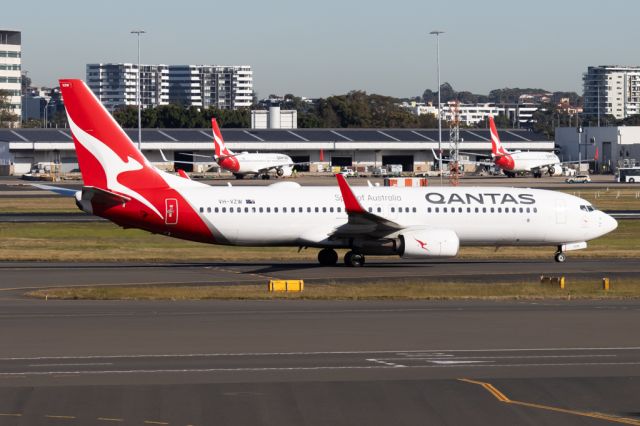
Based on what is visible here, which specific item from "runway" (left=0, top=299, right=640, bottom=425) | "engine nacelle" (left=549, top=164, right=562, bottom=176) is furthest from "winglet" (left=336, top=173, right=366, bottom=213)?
"engine nacelle" (left=549, top=164, right=562, bottom=176)

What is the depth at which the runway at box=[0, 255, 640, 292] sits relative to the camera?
43.8 metres

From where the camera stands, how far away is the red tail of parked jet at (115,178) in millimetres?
46594

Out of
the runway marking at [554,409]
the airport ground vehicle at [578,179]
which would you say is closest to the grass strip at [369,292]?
the runway marking at [554,409]

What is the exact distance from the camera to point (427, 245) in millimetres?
47625

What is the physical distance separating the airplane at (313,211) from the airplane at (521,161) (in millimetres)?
95693

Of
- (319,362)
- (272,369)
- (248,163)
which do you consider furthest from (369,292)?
(248,163)

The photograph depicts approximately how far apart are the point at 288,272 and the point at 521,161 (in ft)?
354

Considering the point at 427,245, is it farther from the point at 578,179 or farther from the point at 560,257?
the point at 578,179

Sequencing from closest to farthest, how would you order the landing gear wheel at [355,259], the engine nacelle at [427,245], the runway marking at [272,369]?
the runway marking at [272,369] < the engine nacelle at [427,245] < the landing gear wheel at [355,259]

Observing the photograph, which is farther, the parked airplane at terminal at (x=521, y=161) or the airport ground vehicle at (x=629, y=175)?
the parked airplane at terminal at (x=521, y=161)

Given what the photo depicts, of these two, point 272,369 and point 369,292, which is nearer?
point 272,369

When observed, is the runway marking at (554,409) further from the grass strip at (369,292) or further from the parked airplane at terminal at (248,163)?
the parked airplane at terminal at (248,163)

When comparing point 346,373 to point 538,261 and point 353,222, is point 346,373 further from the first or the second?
point 538,261

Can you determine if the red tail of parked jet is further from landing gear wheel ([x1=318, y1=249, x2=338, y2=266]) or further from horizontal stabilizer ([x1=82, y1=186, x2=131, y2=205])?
landing gear wheel ([x1=318, y1=249, x2=338, y2=266])
